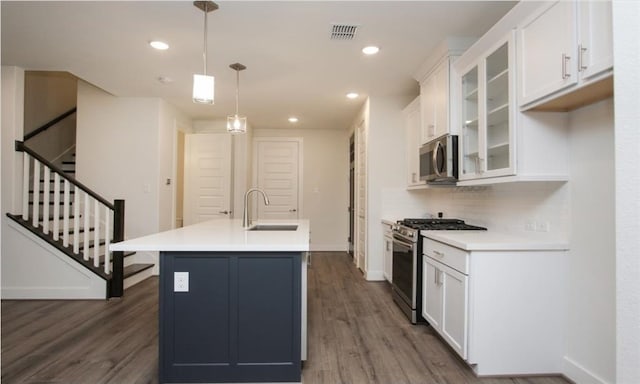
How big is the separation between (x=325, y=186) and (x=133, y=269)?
383cm

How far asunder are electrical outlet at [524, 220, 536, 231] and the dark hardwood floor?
0.95 metres

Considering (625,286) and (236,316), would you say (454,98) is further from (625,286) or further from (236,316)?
(236,316)

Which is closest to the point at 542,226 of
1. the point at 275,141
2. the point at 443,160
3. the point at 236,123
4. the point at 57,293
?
the point at 443,160

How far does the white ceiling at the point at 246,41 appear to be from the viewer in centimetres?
254

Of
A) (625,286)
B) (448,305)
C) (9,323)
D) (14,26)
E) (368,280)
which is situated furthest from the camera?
(368,280)

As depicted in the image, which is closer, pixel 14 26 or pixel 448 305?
pixel 448 305

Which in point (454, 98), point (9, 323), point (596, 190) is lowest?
point (9, 323)

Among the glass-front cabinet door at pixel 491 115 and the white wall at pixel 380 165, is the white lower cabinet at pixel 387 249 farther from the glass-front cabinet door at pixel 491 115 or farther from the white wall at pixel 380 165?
the glass-front cabinet door at pixel 491 115

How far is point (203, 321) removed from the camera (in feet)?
6.70

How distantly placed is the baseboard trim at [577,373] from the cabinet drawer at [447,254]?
2.68 ft

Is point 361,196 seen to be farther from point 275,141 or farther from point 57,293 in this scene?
point 57,293

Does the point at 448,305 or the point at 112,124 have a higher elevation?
the point at 112,124

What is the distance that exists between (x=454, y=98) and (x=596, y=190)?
1443 millimetres

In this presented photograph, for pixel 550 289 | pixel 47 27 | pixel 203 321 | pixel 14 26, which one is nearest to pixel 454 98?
pixel 550 289
